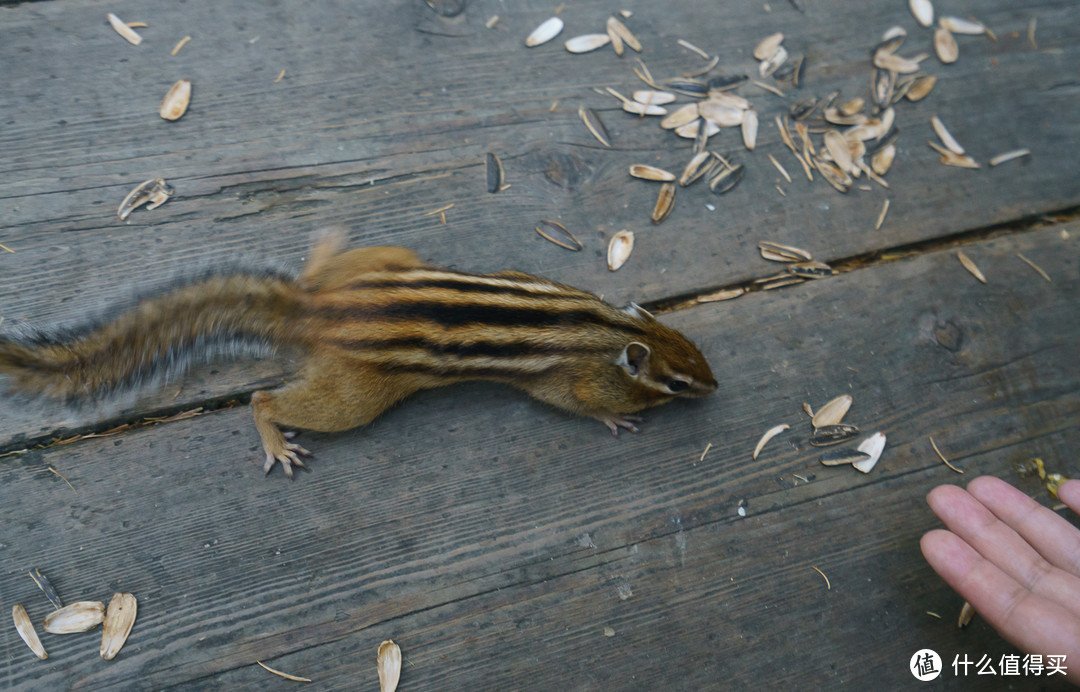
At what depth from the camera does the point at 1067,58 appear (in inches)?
116

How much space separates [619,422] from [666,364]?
26 cm

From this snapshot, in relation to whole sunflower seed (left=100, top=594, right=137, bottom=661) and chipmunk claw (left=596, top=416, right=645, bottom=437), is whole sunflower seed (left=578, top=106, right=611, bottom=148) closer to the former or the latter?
chipmunk claw (left=596, top=416, right=645, bottom=437)

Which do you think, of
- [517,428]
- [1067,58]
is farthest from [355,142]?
[1067,58]

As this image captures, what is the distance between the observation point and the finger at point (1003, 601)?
1715 mm

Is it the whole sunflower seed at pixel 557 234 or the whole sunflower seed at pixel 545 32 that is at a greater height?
the whole sunflower seed at pixel 545 32

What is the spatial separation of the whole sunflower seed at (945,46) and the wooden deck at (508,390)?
0.05 meters

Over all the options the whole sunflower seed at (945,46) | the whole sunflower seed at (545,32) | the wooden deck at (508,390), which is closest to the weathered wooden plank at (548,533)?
the wooden deck at (508,390)

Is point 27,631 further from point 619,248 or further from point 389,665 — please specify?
point 619,248

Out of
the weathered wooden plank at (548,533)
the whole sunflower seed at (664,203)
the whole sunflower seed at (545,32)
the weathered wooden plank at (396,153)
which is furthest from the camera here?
the whole sunflower seed at (545,32)

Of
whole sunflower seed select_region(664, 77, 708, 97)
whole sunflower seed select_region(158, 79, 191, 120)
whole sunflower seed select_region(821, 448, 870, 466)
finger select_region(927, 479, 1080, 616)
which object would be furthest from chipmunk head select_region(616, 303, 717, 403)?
whole sunflower seed select_region(158, 79, 191, 120)

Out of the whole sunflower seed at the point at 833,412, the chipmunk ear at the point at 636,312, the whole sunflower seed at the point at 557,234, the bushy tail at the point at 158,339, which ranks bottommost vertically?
the whole sunflower seed at the point at 833,412

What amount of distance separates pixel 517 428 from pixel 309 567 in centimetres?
76

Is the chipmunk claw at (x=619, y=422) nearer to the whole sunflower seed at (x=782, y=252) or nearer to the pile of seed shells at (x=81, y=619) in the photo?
the whole sunflower seed at (x=782, y=252)

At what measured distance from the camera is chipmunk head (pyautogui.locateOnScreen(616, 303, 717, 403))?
2098 mm
